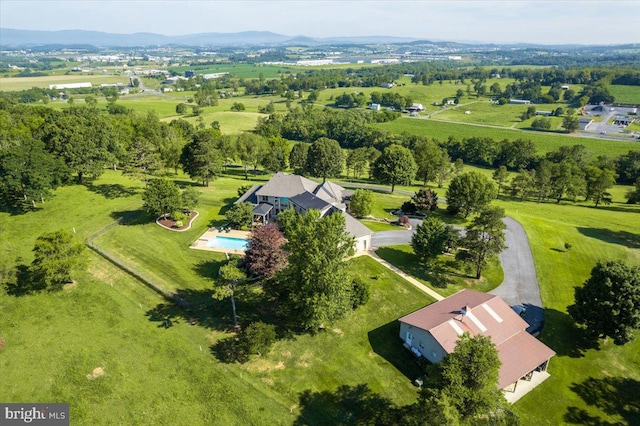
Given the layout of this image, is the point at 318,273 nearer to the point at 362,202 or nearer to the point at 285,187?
the point at 362,202

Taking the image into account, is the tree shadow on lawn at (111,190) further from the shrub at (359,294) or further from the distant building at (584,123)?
the distant building at (584,123)

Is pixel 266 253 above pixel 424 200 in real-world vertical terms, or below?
above

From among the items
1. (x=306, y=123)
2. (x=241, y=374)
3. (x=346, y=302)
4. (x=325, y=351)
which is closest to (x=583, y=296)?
(x=346, y=302)

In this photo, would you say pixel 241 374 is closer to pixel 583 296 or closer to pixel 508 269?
pixel 583 296

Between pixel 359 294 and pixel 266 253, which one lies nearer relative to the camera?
pixel 359 294

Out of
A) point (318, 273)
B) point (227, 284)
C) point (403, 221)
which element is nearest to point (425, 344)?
point (318, 273)
